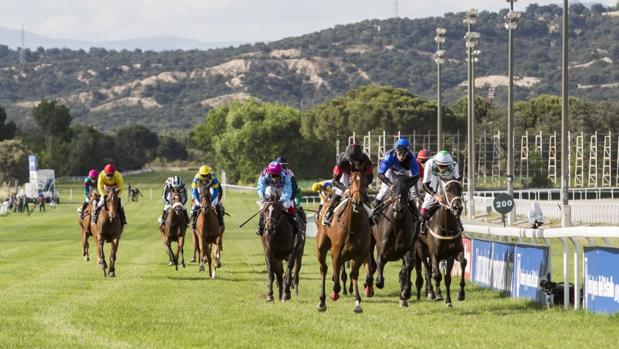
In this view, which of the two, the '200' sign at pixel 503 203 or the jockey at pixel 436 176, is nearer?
the jockey at pixel 436 176

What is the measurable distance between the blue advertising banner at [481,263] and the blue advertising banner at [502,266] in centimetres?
41

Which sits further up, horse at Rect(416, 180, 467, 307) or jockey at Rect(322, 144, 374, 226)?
jockey at Rect(322, 144, 374, 226)

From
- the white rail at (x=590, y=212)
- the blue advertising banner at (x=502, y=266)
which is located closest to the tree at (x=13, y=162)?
the white rail at (x=590, y=212)

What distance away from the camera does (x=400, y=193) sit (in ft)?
59.6

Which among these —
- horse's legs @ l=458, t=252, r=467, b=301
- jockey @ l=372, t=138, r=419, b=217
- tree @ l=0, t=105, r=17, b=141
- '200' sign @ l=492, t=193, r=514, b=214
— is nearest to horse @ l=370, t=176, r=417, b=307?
jockey @ l=372, t=138, r=419, b=217

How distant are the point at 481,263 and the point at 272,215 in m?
5.13

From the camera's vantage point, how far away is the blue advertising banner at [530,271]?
1830 centimetres

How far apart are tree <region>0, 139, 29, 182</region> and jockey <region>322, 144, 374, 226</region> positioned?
382ft

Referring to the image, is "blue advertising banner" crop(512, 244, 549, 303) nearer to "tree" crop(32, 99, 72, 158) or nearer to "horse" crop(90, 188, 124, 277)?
"horse" crop(90, 188, 124, 277)

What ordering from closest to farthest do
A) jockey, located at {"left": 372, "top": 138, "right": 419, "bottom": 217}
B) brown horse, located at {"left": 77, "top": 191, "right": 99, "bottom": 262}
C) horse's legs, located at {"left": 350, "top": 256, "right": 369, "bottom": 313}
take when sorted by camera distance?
horse's legs, located at {"left": 350, "top": 256, "right": 369, "bottom": 313} → jockey, located at {"left": 372, "top": 138, "right": 419, "bottom": 217} → brown horse, located at {"left": 77, "top": 191, "right": 99, "bottom": 262}

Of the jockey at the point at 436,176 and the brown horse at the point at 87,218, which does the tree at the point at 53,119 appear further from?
the jockey at the point at 436,176

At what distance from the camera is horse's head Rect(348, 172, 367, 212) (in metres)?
17.4

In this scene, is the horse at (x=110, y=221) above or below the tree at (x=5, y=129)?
below

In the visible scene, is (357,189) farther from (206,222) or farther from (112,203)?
(112,203)
